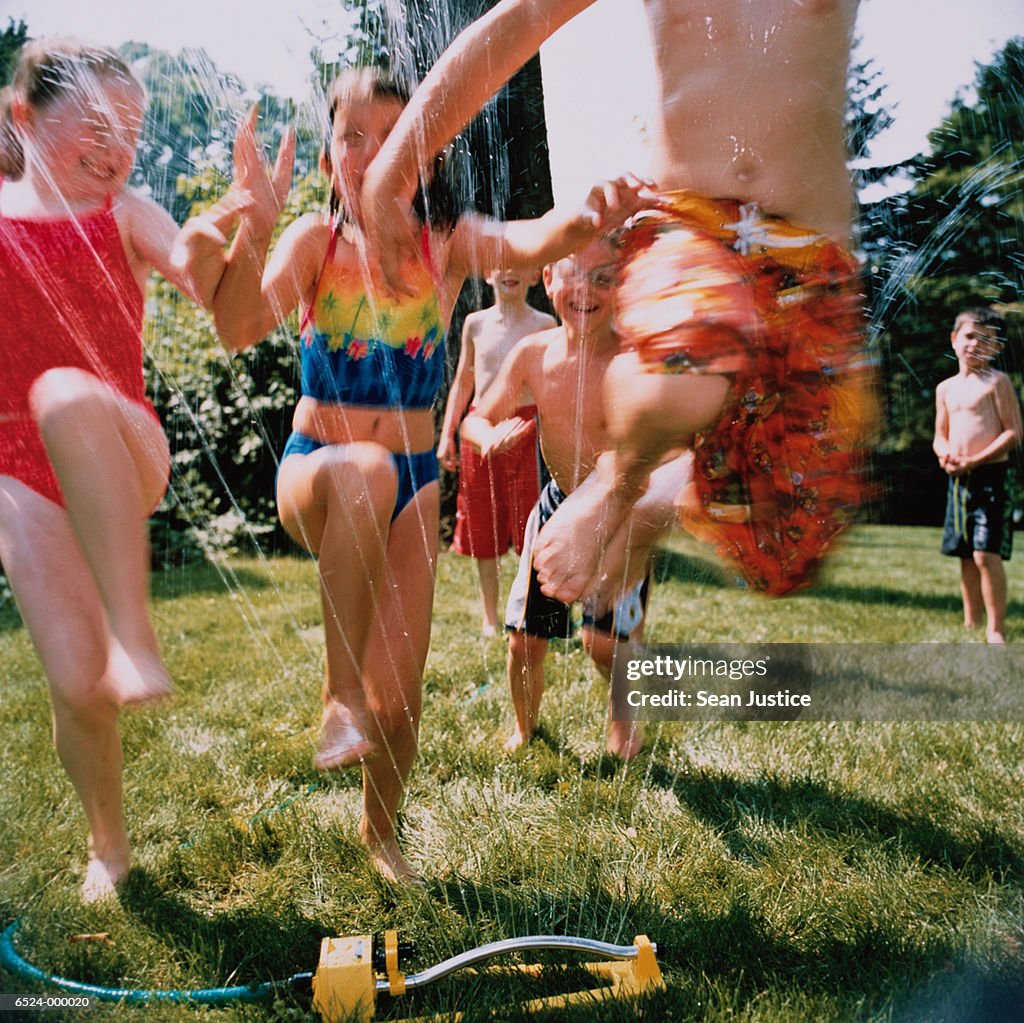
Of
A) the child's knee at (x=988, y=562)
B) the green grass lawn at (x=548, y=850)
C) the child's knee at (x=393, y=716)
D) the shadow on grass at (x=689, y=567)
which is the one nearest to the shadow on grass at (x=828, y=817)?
the green grass lawn at (x=548, y=850)

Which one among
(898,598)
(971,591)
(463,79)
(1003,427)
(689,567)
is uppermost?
(463,79)

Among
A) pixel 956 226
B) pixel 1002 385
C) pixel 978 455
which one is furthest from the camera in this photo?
pixel 978 455

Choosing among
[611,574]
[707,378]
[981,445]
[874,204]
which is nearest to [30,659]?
[611,574]

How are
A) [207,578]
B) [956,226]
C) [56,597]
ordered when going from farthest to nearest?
1. [207,578]
2. [956,226]
3. [56,597]

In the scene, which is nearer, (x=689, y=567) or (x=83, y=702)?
(x=83, y=702)

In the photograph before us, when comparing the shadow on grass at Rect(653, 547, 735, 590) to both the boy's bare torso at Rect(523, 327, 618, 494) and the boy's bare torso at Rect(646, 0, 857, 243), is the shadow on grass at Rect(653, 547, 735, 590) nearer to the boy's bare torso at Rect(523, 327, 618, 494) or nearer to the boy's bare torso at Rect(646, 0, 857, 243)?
the boy's bare torso at Rect(523, 327, 618, 494)

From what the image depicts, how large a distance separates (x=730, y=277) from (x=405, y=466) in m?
0.64

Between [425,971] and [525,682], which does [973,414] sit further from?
[425,971]

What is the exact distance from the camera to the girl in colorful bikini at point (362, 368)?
1.39 m

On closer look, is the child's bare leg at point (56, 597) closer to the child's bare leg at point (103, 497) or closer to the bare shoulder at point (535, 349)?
the child's bare leg at point (103, 497)

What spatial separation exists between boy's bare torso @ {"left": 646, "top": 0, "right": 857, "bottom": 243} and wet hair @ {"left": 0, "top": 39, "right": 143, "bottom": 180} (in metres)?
0.89

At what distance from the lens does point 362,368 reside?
58.4 inches

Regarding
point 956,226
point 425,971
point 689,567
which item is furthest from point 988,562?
point 425,971

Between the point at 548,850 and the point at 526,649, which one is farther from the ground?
the point at 526,649
